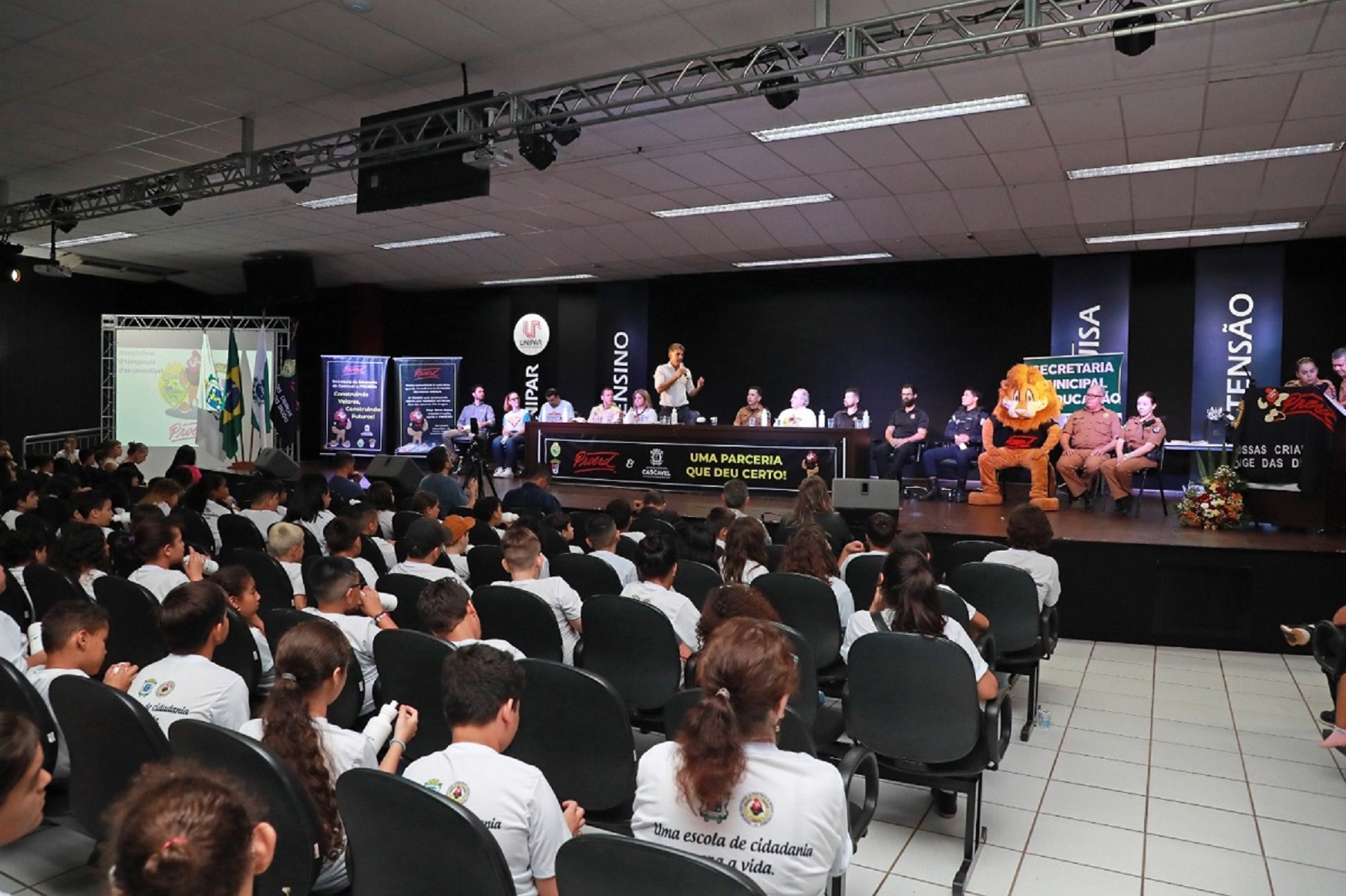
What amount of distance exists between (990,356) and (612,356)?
580 centimetres

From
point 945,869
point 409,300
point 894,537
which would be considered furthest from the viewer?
point 409,300

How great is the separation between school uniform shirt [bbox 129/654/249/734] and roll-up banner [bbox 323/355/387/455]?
13.2m

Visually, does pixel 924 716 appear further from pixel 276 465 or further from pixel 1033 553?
pixel 276 465

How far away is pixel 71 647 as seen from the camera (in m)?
2.67

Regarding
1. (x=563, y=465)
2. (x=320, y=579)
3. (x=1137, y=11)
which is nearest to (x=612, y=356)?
(x=563, y=465)

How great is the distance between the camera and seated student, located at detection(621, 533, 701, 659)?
3.58 meters

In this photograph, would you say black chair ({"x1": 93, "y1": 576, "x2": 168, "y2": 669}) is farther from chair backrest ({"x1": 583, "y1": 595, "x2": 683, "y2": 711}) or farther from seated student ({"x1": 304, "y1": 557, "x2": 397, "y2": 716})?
chair backrest ({"x1": 583, "y1": 595, "x2": 683, "y2": 711})

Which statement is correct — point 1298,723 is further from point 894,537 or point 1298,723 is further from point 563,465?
point 563,465

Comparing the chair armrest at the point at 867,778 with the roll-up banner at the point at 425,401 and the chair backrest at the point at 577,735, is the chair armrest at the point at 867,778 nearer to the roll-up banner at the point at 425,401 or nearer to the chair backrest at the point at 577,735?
the chair backrest at the point at 577,735

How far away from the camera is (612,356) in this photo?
579 inches

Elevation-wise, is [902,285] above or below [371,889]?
above

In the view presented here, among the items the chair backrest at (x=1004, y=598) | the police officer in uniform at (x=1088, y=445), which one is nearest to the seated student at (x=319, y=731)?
the chair backrest at (x=1004, y=598)

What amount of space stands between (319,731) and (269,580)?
241cm

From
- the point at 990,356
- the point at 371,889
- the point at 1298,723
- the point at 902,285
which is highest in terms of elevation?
the point at 902,285
